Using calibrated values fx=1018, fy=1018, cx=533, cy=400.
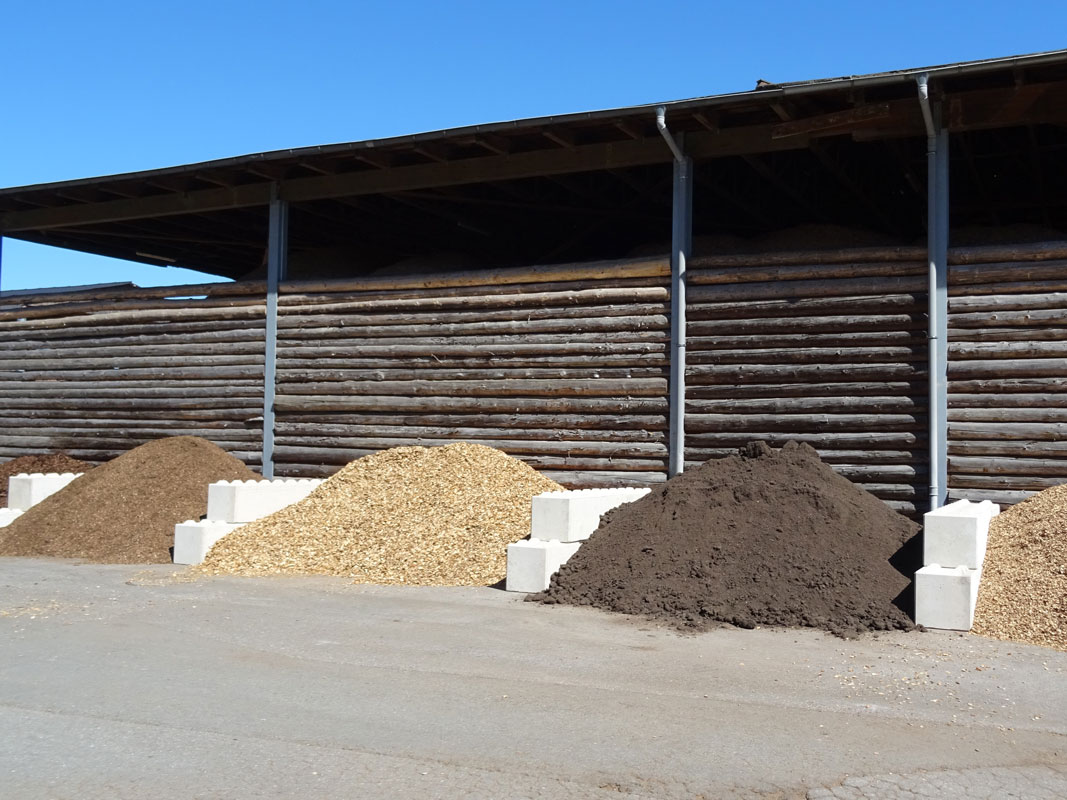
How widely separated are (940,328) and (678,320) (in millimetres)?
3276

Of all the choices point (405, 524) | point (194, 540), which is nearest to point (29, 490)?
point (194, 540)

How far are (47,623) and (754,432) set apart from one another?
28.0ft

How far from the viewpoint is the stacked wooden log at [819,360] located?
1243 cm

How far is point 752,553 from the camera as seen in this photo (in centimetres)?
938

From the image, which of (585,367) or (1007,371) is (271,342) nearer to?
(585,367)

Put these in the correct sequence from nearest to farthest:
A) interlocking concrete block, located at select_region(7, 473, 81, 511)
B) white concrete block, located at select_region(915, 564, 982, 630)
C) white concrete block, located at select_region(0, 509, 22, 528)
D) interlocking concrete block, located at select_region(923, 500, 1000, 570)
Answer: white concrete block, located at select_region(915, 564, 982, 630)
interlocking concrete block, located at select_region(923, 500, 1000, 570)
white concrete block, located at select_region(0, 509, 22, 528)
interlocking concrete block, located at select_region(7, 473, 81, 511)

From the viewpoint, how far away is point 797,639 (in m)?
8.07

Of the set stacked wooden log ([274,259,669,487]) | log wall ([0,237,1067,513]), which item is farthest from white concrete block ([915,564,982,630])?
stacked wooden log ([274,259,669,487])

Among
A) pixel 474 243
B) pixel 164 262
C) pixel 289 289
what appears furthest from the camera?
pixel 164 262

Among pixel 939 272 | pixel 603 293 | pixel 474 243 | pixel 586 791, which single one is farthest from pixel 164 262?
pixel 586 791

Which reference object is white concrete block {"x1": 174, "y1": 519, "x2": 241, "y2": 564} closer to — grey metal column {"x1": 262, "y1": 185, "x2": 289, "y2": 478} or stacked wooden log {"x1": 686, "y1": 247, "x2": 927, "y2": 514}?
grey metal column {"x1": 262, "y1": 185, "x2": 289, "y2": 478}

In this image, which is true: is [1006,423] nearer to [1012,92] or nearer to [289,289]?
[1012,92]

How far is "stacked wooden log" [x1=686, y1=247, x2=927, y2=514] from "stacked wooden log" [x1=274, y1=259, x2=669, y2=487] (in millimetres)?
674

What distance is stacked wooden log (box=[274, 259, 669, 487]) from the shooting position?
551 inches
